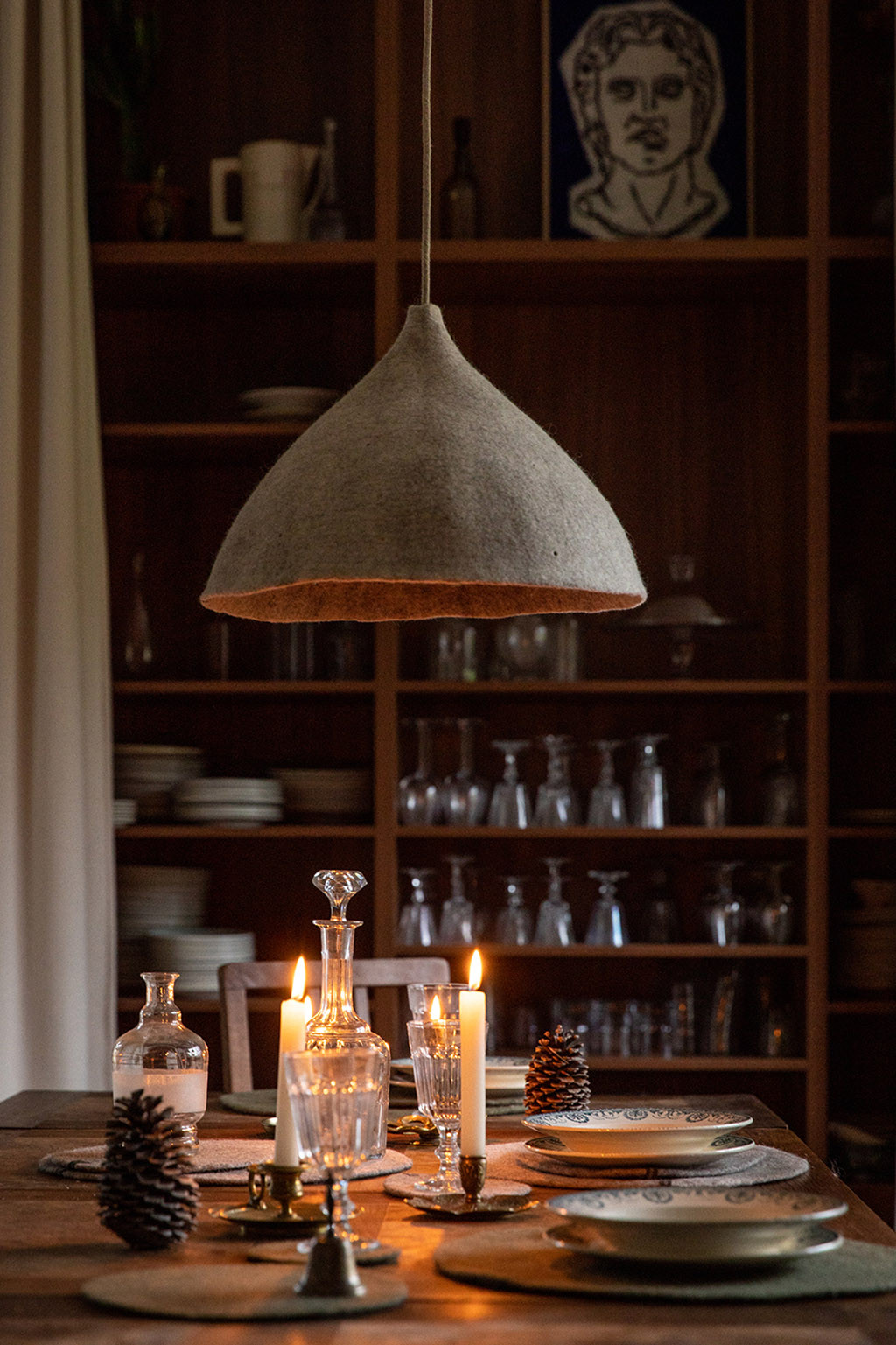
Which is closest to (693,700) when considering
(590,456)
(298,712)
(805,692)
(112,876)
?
(805,692)

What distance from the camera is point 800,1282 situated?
1184 mm

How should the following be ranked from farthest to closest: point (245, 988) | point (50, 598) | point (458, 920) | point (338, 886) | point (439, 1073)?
1. point (458, 920)
2. point (50, 598)
3. point (245, 988)
4. point (338, 886)
5. point (439, 1073)

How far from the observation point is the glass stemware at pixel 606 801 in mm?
3197

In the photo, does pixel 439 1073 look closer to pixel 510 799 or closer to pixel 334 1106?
pixel 334 1106

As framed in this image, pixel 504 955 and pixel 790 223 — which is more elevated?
pixel 790 223

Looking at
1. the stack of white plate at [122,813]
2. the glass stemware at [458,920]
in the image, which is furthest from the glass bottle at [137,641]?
the glass stemware at [458,920]

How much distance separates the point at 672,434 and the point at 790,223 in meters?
0.51

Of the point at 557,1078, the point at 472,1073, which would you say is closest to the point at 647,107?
the point at 557,1078

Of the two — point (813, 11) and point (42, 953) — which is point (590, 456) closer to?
point (813, 11)

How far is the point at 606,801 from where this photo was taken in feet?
10.5

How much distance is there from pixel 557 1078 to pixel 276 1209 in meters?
0.45

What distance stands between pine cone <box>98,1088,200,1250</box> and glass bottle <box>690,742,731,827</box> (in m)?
2.05

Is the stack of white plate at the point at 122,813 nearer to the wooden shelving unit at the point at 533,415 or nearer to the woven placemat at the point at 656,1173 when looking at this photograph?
the wooden shelving unit at the point at 533,415

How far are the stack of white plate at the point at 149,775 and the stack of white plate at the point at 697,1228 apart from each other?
2.14 meters
